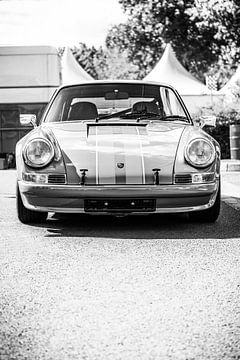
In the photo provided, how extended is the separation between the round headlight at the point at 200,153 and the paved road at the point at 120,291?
0.59m

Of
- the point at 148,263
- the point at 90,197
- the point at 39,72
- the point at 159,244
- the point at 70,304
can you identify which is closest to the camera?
the point at 70,304

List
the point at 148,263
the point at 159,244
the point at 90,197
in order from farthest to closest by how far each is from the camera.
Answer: the point at 90,197, the point at 159,244, the point at 148,263

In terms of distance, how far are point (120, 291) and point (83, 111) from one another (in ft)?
12.0

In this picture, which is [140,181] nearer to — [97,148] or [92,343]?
[97,148]

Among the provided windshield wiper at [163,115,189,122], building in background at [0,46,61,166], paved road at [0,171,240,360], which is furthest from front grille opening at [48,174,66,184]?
building in background at [0,46,61,166]

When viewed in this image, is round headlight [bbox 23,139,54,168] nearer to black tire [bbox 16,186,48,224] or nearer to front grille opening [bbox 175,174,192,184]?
black tire [bbox 16,186,48,224]

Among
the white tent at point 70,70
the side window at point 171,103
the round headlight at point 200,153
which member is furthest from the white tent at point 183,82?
the round headlight at point 200,153

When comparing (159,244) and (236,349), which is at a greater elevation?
(236,349)

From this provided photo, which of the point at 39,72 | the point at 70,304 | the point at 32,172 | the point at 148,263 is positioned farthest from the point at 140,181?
the point at 39,72

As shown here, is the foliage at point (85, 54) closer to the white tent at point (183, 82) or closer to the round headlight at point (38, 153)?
the white tent at point (183, 82)

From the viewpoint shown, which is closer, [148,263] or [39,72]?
[148,263]

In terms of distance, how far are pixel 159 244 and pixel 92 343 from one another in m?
2.71

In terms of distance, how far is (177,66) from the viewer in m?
31.5

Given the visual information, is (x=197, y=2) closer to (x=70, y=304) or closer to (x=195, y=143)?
(x=195, y=143)
